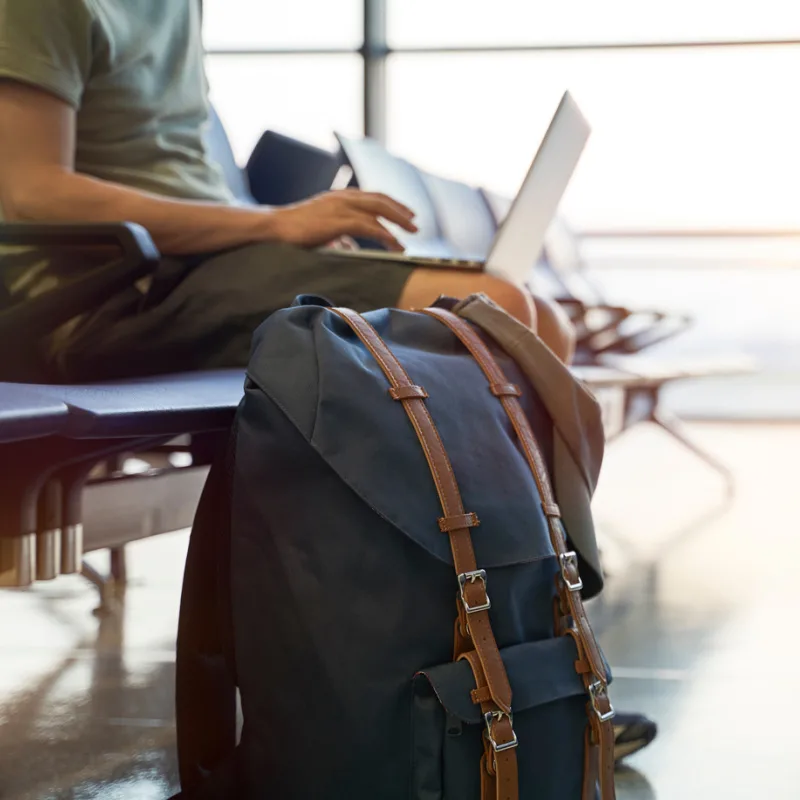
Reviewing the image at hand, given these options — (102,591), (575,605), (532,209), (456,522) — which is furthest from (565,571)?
(102,591)

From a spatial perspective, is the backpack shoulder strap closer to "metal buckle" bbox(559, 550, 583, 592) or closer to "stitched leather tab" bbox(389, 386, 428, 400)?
"stitched leather tab" bbox(389, 386, 428, 400)

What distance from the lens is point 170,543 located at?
2.37 m

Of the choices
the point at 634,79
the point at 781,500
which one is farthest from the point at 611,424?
the point at 634,79

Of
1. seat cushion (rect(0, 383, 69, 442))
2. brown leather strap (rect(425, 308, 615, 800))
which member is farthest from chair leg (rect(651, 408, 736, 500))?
seat cushion (rect(0, 383, 69, 442))

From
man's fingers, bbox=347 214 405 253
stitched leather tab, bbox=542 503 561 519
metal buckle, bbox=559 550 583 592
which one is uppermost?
man's fingers, bbox=347 214 405 253

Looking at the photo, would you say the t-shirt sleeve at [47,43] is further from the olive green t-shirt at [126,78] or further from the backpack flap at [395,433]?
the backpack flap at [395,433]

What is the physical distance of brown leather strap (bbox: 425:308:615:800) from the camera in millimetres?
828

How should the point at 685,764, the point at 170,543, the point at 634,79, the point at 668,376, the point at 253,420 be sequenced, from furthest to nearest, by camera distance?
1. the point at 634,79
2. the point at 668,376
3. the point at 170,543
4. the point at 685,764
5. the point at 253,420

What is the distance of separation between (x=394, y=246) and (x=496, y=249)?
0.40 ft

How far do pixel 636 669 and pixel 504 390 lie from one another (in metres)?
0.70

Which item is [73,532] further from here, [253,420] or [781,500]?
[781,500]

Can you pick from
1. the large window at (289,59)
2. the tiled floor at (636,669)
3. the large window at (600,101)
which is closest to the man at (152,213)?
the tiled floor at (636,669)

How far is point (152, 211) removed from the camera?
1.11 m

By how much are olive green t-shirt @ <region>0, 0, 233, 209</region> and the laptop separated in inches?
10.8
